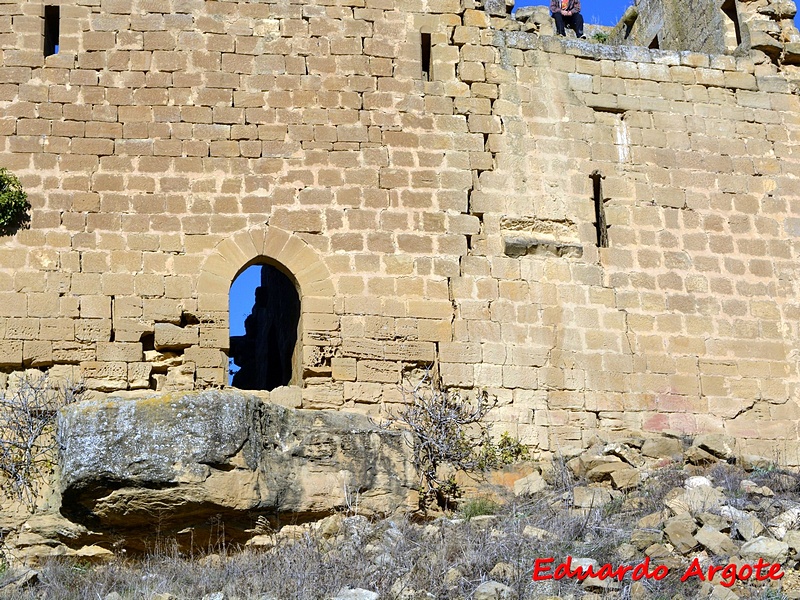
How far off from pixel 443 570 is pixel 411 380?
344 centimetres

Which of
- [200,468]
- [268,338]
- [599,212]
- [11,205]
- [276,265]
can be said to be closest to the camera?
[200,468]

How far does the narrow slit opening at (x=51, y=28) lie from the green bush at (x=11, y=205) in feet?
4.69

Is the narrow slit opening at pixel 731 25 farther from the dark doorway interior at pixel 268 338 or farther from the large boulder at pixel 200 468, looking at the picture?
the large boulder at pixel 200 468

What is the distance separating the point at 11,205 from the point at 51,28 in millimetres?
1953

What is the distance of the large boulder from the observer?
9.64m

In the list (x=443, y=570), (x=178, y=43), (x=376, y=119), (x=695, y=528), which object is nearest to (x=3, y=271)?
(x=178, y=43)

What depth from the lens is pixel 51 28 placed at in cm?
1299

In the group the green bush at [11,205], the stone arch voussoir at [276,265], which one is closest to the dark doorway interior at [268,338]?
the stone arch voussoir at [276,265]

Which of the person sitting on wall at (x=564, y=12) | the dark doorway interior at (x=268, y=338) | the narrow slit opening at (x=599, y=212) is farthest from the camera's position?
the dark doorway interior at (x=268, y=338)

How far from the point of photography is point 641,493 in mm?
11055

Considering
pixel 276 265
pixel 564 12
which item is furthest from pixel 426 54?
pixel 564 12

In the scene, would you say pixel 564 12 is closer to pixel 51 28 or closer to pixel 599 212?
pixel 599 212

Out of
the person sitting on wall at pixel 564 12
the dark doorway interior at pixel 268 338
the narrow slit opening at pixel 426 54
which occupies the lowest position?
the dark doorway interior at pixel 268 338

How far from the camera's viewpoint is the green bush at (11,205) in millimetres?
12084
